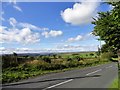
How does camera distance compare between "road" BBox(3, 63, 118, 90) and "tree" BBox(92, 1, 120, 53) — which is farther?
"road" BBox(3, 63, 118, 90)

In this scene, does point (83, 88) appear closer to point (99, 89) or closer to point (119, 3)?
point (99, 89)

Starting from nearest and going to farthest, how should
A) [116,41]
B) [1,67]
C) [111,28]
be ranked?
[111,28], [116,41], [1,67]

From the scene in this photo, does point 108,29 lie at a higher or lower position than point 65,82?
higher

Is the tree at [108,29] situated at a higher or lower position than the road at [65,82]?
higher

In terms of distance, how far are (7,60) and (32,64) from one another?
3.40 m

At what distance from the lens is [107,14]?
598 inches

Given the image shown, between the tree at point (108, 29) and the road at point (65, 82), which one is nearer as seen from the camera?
the tree at point (108, 29)

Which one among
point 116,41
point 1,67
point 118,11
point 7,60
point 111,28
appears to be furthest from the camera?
point 7,60

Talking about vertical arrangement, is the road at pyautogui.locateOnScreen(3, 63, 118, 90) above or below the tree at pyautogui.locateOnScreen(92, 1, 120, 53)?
below

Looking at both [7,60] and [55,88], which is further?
[7,60]

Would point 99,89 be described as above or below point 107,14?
below

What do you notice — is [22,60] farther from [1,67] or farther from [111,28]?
[111,28]

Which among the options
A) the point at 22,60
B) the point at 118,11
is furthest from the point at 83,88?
the point at 22,60

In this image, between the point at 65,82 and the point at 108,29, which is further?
the point at 65,82
